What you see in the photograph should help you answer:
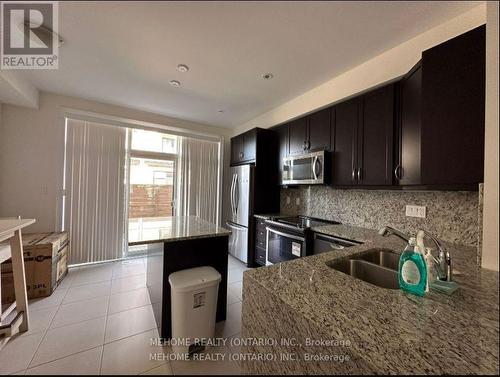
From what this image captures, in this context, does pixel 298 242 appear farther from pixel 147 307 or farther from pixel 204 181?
pixel 204 181

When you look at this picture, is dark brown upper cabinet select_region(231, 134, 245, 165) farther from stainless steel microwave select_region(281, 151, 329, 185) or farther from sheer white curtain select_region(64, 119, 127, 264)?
sheer white curtain select_region(64, 119, 127, 264)

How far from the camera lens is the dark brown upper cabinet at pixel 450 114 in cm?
123

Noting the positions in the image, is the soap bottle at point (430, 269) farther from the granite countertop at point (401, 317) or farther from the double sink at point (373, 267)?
the double sink at point (373, 267)

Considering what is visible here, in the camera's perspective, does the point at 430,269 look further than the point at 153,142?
No

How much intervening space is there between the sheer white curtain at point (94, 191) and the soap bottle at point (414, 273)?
3.81 metres

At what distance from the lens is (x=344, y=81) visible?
223cm

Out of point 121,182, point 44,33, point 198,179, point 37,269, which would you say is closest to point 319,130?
point 198,179

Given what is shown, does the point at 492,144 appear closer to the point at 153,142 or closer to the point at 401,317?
the point at 401,317

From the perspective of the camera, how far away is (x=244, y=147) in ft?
11.7

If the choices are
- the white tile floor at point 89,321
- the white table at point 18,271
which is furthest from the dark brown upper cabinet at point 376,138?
the white table at point 18,271

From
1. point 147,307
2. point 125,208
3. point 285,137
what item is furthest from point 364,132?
point 125,208

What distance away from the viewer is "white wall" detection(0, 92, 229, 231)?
2.69 meters

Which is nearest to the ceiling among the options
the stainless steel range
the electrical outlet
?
the electrical outlet

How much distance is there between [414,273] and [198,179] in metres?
3.74
